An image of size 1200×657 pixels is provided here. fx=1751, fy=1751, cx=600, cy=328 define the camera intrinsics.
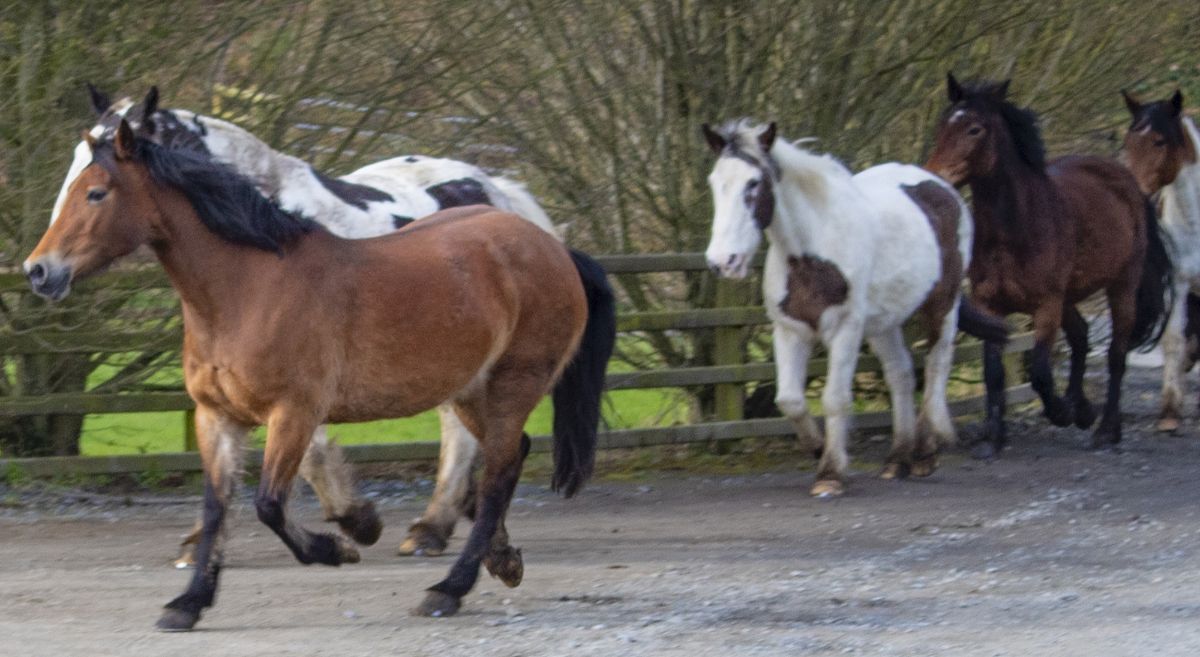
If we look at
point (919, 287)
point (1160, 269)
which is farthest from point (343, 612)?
point (1160, 269)

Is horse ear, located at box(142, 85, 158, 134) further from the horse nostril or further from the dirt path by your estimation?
the dirt path

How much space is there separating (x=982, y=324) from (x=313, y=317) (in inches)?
224

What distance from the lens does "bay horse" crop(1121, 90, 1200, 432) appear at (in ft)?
40.1

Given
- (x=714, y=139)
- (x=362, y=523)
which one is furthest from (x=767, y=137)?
(x=362, y=523)

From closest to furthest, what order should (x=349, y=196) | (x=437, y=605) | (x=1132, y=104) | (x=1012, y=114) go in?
(x=437, y=605), (x=349, y=196), (x=1012, y=114), (x=1132, y=104)

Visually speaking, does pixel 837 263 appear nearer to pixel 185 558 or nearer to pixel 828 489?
pixel 828 489

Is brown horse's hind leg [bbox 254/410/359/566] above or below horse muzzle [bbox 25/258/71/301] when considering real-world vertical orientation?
below

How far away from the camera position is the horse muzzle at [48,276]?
5688 mm

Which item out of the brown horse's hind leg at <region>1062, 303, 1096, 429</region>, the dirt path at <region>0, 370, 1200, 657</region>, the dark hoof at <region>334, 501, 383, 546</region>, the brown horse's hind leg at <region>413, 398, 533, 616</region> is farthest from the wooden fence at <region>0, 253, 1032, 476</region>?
the brown horse's hind leg at <region>413, 398, 533, 616</region>

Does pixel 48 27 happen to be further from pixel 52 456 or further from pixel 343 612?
pixel 343 612

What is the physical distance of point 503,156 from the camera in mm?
11406

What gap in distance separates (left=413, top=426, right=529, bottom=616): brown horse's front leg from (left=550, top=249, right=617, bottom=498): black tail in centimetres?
43

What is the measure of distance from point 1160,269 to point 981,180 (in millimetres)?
2211

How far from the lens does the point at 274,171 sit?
7.93 m
